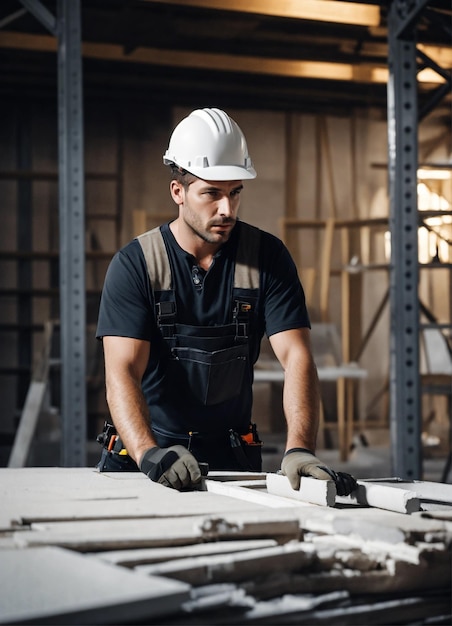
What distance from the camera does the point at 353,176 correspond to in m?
11.9

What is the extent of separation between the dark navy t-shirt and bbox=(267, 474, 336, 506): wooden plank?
75 cm

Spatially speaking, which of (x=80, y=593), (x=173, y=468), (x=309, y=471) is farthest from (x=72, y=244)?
(x=80, y=593)

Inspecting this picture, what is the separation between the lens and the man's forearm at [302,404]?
2.92 meters

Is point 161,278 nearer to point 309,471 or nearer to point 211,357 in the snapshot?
point 211,357

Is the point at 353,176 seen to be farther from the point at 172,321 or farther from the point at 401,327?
the point at 172,321

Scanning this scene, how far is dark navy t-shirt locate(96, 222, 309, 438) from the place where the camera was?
306 centimetres

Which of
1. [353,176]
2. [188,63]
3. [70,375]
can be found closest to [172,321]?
[70,375]

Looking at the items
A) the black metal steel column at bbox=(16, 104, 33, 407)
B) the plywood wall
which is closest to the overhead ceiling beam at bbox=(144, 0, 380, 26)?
the plywood wall

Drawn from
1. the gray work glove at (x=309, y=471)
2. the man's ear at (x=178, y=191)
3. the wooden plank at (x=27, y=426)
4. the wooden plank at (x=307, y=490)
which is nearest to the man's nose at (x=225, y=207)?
the man's ear at (x=178, y=191)

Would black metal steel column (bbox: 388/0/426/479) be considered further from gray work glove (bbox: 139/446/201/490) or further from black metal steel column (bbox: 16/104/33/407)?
black metal steel column (bbox: 16/104/33/407)

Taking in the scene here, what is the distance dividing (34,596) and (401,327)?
15.7 feet

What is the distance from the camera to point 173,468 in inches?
98.4

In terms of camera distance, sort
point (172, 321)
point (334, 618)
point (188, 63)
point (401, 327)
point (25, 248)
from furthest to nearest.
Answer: point (25, 248)
point (188, 63)
point (401, 327)
point (172, 321)
point (334, 618)

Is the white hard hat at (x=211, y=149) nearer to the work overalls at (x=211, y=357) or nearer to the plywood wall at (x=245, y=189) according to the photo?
the work overalls at (x=211, y=357)
